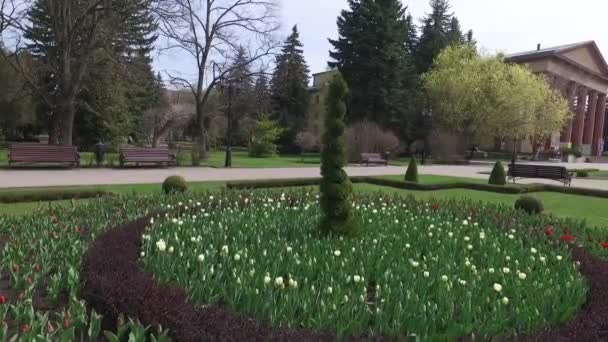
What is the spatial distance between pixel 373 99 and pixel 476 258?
136 ft

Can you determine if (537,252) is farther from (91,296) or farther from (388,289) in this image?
(91,296)

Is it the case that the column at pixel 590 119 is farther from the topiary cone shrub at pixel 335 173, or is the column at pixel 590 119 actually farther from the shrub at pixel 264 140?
the topiary cone shrub at pixel 335 173

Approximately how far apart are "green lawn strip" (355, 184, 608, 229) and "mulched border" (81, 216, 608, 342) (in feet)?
25.5

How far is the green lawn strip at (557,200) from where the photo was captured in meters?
12.2

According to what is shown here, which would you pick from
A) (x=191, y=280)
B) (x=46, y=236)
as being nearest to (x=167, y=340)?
(x=191, y=280)

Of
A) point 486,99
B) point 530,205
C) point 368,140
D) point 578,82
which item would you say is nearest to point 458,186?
point 530,205

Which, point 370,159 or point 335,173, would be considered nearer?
point 335,173

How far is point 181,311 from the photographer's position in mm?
3377

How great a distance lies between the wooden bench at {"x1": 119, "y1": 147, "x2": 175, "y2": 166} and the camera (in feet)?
71.0

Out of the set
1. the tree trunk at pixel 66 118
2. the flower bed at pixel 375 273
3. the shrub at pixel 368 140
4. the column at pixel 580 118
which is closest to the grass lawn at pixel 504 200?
the flower bed at pixel 375 273

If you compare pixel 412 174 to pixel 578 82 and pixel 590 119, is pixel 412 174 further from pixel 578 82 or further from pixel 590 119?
pixel 590 119

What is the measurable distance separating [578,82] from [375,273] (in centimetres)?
7124

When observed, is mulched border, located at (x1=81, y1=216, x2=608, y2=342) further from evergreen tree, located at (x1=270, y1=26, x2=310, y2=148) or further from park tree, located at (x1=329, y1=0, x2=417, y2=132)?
evergreen tree, located at (x1=270, y1=26, x2=310, y2=148)

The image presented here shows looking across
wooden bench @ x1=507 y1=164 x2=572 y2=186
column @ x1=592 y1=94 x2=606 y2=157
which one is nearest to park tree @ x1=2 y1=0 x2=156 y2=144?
wooden bench @ x1=507 y1=164 x2=572 y2=186
